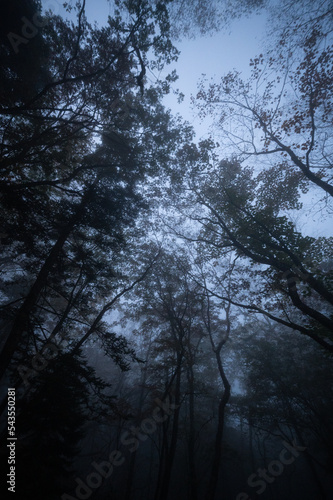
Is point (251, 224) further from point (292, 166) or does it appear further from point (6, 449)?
point (6, 449)

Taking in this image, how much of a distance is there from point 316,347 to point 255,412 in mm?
7052
